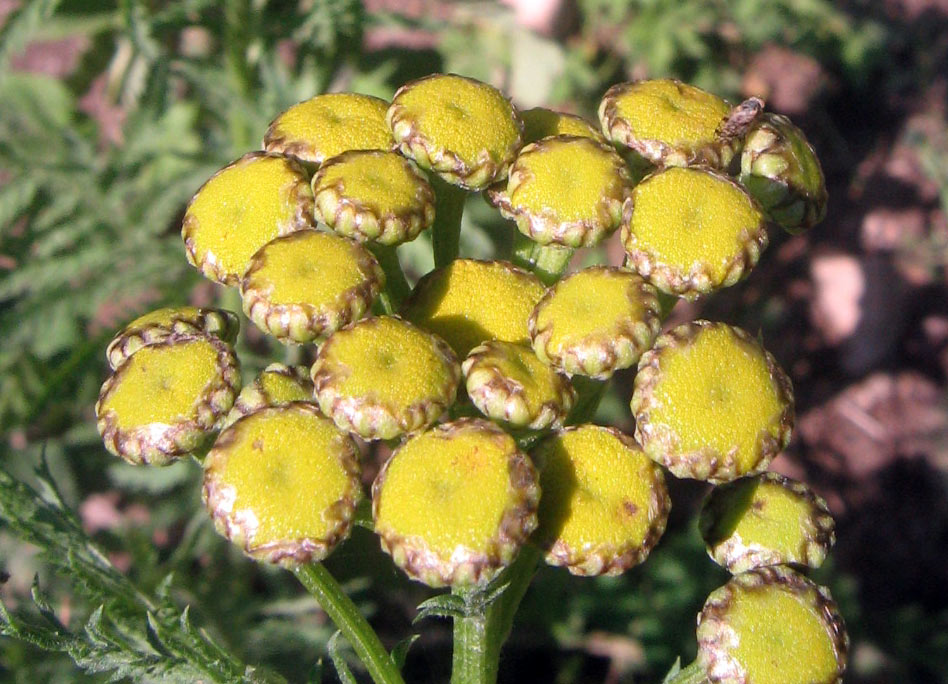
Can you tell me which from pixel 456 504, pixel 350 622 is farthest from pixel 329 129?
pixel 350 622

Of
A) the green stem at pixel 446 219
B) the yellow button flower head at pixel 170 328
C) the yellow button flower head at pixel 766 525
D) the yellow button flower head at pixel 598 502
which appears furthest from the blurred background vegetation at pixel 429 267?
the yellow button flower head at pixel 766 525

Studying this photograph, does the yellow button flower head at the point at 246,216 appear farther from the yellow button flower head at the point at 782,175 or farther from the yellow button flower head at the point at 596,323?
the yellow button flower head at the point at 782,175

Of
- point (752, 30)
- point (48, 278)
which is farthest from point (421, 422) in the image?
point (752, 30)

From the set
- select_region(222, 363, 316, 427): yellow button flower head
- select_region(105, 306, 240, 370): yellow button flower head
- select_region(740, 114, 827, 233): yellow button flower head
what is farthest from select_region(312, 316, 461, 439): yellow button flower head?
select_region(740, 114, 827, 233): yellow button flower head

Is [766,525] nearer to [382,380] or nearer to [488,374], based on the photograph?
[488,374]

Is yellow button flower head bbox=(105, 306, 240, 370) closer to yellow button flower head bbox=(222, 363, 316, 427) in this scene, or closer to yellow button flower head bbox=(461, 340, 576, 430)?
yellow button flower head bbox=(222, 363, 316, 427)
